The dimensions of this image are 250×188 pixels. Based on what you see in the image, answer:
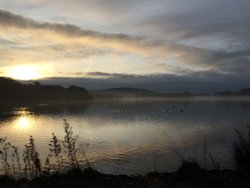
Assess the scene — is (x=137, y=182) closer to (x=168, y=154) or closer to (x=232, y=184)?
(x=232, y=184)

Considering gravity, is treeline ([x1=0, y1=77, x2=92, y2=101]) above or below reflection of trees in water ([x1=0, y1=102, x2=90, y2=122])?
above

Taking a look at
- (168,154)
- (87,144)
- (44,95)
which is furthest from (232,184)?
(44,95)

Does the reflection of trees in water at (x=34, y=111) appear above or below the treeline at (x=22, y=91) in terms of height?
below

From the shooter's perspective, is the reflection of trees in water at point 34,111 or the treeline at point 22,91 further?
the treeline at point 22,91

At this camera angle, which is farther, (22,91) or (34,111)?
(22,91)

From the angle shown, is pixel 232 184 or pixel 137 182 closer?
pixel 232 184

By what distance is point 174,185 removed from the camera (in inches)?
465

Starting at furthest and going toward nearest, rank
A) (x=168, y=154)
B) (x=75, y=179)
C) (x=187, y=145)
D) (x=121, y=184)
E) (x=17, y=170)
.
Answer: (x=187, y=145)
(x=168, y=154)
(x=17, y=170)
(x=75, y=179)
(x=121, y=184)

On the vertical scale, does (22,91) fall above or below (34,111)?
above

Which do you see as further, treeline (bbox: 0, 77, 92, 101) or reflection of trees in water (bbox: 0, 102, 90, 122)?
treeline (bbox: 0, 77, 92, 101)

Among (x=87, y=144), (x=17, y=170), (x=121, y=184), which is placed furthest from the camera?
(x=87, y=144)

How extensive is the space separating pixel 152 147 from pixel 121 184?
15.6 metres

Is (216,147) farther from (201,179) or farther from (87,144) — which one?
(201,179)

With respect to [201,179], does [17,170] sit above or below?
below
